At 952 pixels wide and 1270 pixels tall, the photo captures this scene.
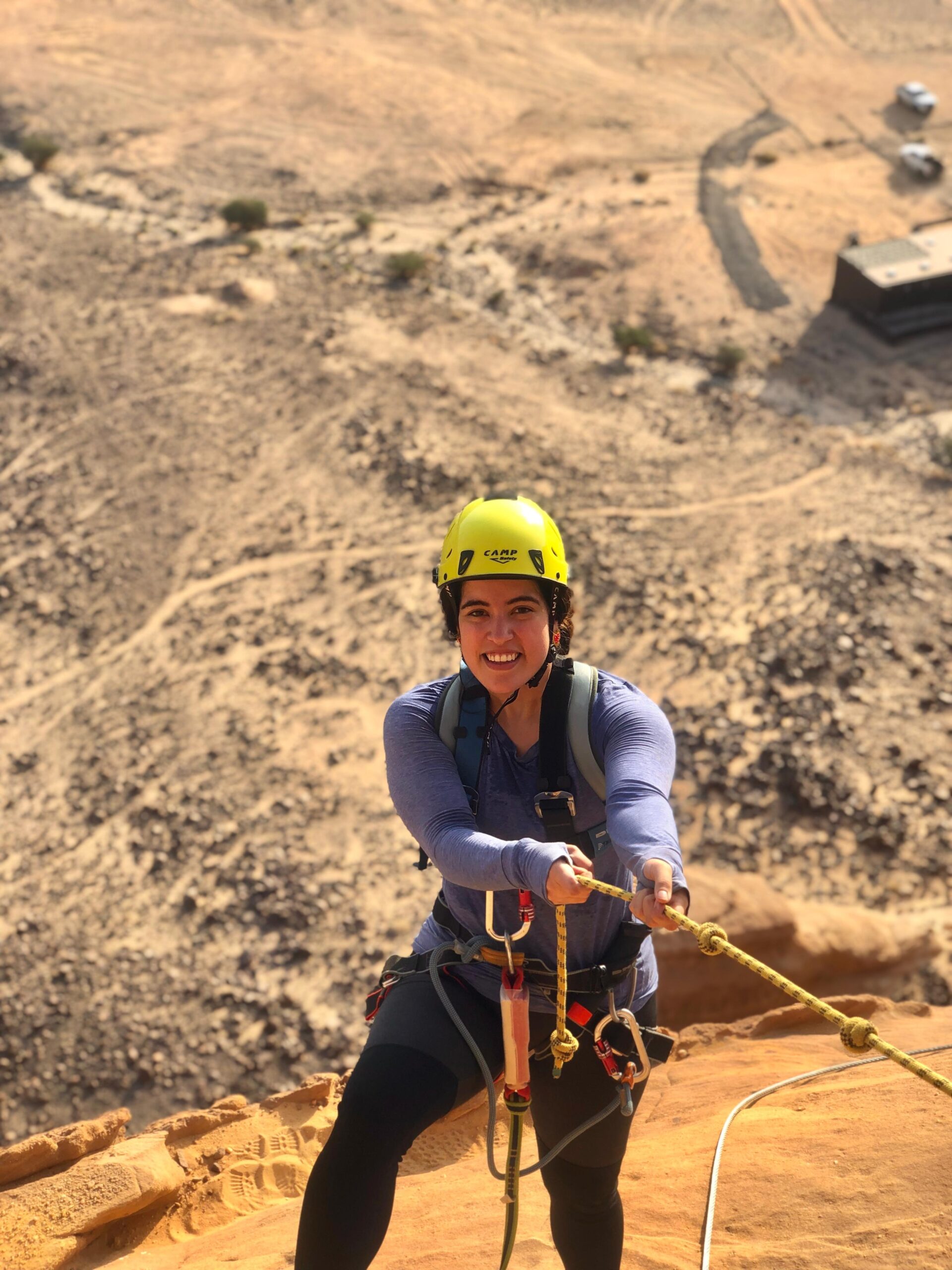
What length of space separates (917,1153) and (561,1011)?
1871 mm

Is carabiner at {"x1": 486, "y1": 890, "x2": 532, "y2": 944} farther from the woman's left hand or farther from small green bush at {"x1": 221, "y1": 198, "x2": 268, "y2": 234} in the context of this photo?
small green bush at {"x1": 221, "y1": 198, "x2": 268, "y2": 234}

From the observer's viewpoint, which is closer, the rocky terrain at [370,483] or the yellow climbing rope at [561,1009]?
the yellow climbing rope at [561,1009]

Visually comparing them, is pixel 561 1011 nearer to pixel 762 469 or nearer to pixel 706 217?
pixel 762 469

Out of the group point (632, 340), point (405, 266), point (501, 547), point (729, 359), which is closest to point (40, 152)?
point (405, 266)

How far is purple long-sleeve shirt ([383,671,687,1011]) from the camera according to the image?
2799mm

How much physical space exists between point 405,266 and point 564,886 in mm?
17936

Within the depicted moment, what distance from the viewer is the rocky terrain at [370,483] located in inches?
377

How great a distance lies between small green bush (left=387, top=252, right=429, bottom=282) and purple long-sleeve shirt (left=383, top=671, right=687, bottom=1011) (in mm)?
17184

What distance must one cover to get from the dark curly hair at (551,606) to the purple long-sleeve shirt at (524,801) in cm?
17

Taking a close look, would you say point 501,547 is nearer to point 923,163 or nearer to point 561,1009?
point 561,1009

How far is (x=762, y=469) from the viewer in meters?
15.0

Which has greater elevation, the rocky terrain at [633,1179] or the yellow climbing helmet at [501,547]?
the yellow climbing helmet at [501,547]

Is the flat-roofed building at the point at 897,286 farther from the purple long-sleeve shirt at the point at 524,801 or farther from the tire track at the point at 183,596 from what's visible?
the purple long-sleeve shirt at the point at 524,801

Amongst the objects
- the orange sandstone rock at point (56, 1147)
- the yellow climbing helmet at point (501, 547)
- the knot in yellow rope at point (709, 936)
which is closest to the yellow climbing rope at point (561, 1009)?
the knot in yellow rope at point (709, 936)
